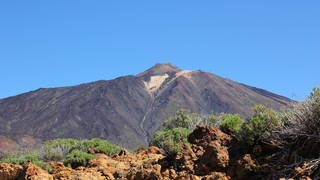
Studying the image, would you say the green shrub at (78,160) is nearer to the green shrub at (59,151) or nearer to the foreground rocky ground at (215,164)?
the foreground rocky ground at (215,164)

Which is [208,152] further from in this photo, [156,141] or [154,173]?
[156,141]

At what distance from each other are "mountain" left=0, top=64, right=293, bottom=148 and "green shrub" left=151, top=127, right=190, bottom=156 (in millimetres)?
112633

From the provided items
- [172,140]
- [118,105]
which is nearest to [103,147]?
[172,140]

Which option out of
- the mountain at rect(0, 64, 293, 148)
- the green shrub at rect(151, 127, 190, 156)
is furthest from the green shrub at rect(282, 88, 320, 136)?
the mountain at rect(0, 64, 293, 148)

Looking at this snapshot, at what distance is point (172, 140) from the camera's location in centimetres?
1381

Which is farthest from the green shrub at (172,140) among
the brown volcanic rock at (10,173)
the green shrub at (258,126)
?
the brown volcanic rock at (10,173)

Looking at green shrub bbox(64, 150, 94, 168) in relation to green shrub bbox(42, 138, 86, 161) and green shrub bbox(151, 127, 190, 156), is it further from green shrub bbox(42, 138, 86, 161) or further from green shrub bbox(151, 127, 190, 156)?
green shrub bbox(42, 138, 86, 161)

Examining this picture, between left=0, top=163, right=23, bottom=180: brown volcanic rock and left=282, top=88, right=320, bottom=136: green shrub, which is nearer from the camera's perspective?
left=282, top=88, right=320, bottom=136: green shrub

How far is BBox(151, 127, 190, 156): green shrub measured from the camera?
455 inches

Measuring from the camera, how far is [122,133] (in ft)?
474

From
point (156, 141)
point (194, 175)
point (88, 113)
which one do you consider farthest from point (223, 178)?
point (88, 113)

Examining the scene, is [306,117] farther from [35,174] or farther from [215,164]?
[35,174]

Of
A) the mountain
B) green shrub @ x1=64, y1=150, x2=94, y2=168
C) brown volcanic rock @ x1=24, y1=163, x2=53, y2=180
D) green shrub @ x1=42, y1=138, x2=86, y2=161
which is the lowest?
brown volcanic rock @ x1=24, y1=163, x2=53, y2=180

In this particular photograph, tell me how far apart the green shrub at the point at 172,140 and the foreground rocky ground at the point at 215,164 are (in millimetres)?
187
